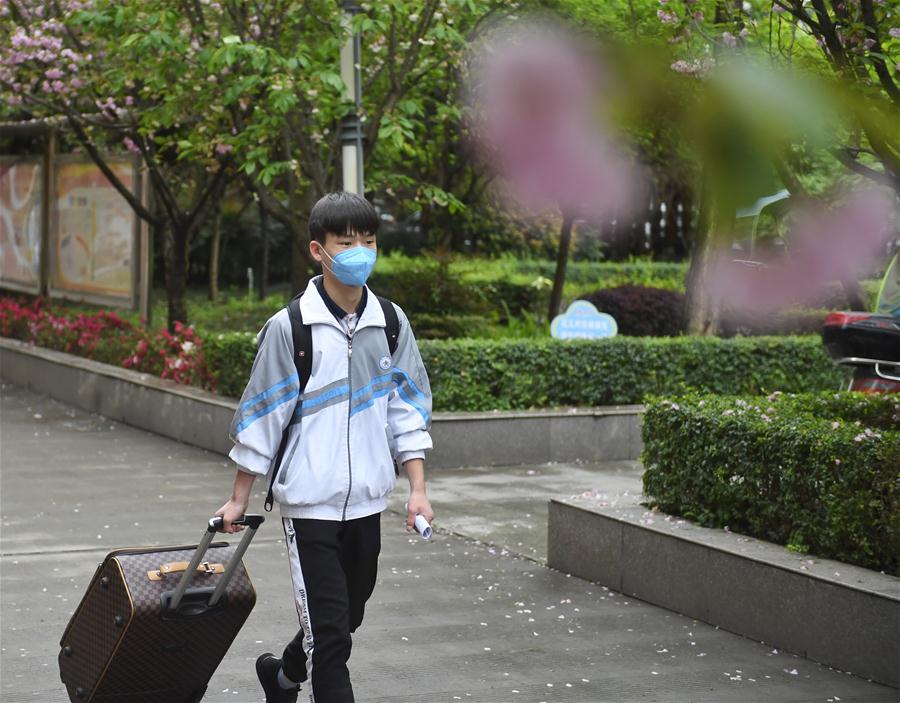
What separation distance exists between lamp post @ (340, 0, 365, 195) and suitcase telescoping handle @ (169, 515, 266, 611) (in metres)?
6.98

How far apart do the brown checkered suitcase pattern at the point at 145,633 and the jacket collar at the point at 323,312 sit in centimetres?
78

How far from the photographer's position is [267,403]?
4.32 metres

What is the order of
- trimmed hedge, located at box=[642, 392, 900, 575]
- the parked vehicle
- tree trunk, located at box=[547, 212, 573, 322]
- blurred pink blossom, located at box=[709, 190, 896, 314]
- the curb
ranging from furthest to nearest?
tree trunk, located at box=[547, 212, 573, 322], the parked vehicle, trimmed hedge, located at box=[642, 392, 900, 575], the curb, blurred pink blossom, located at box=[709, 190, 896, 314]

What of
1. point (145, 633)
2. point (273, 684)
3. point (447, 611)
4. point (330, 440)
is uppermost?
point (330, 440)

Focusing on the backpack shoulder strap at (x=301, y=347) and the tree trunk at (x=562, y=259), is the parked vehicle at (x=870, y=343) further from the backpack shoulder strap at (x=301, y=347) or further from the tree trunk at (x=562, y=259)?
the tree trunk at (x=562, y=259)

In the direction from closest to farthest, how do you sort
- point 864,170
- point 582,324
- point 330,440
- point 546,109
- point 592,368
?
point 330,440 → point 864,170 → point 546,109 → point 592,368 → point 582,324

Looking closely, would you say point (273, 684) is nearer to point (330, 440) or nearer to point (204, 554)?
point (204, 554)

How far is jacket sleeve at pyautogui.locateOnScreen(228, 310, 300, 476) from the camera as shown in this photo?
432cm

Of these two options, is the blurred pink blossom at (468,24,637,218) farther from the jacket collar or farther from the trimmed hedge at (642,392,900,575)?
the trimmed hedge at (642,392,900,575)

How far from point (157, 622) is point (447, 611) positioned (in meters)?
2.63

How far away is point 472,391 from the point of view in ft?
38.2

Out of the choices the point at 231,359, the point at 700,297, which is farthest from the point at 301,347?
the point at 700,297

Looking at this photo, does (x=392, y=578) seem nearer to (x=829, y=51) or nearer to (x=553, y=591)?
(x=553, y=591)

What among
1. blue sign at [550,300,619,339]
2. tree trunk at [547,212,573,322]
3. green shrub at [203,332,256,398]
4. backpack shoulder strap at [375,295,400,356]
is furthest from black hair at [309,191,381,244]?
tree trunk at [547,212,573,322]
